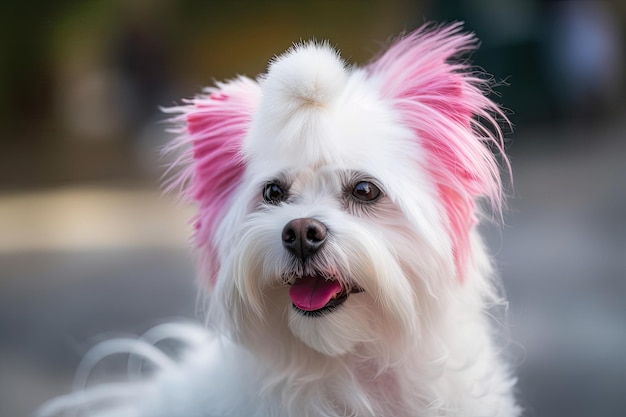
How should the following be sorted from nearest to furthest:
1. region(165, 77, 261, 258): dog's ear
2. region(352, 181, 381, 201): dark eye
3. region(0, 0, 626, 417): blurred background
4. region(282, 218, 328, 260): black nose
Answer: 1. region(282, 218, 328, 260): black nose
2. region(352, 181, 381, 201): dark eye
3. region(165, 77, 261, 258): dog's ear
4. region(0, 0, 626, 417): blurred background

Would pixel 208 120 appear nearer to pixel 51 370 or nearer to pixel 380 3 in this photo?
pixel 51 370

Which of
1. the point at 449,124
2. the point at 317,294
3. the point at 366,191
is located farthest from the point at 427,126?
the point at 317,294

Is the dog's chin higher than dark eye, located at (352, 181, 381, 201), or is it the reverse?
dark eye, located at (352, 181, 381, 201)

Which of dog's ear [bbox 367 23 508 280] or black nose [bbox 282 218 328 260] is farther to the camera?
dog's ear [bbox 367 23 508 280]

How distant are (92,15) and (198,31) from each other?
1.63m

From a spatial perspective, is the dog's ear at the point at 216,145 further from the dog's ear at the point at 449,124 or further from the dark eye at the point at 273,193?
the dog's ear at the point at 449,124

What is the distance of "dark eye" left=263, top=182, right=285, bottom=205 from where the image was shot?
7.04 feet

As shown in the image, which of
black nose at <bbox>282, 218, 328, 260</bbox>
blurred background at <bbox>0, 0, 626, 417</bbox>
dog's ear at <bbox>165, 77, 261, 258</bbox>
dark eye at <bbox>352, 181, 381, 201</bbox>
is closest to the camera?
black nose at <bbox>282, 218, 328, 260</bbox>

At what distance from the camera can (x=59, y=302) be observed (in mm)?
5961

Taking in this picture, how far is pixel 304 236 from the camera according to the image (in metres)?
1.97

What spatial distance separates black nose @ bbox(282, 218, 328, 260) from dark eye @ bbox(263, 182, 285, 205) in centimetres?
16

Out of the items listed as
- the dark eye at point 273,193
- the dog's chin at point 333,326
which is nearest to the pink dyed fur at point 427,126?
the dark eye at point 273,193

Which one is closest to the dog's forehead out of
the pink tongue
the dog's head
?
the dog's head

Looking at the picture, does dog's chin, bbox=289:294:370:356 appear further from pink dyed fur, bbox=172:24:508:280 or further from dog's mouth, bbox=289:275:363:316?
pink dyed fur, bbox=172:24:508:280
